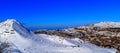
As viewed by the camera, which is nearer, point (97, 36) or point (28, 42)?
point (28, 42)

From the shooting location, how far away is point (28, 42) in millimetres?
18531

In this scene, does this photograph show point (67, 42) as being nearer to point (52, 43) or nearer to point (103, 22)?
point (52, 43)

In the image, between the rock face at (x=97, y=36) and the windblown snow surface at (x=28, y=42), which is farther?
the rock face at (x=97, y=36)

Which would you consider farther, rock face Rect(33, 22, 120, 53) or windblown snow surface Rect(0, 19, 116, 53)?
rock face Rect(33, 22, 120, 53)

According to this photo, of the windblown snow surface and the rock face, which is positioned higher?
the rock face

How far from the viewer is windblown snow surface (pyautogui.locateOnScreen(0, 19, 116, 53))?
1780 centimetres

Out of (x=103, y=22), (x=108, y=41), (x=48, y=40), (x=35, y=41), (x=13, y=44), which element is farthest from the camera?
(x=103, y=22)

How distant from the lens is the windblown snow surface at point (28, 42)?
58.4 ft

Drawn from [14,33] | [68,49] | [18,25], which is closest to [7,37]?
[14,33]

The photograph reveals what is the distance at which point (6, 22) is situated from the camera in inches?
813

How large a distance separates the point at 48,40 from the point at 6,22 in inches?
116

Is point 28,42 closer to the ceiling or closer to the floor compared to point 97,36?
closer to the floor

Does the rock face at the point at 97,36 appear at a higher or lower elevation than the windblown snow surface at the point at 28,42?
higher

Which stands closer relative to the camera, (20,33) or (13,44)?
(13,44)
